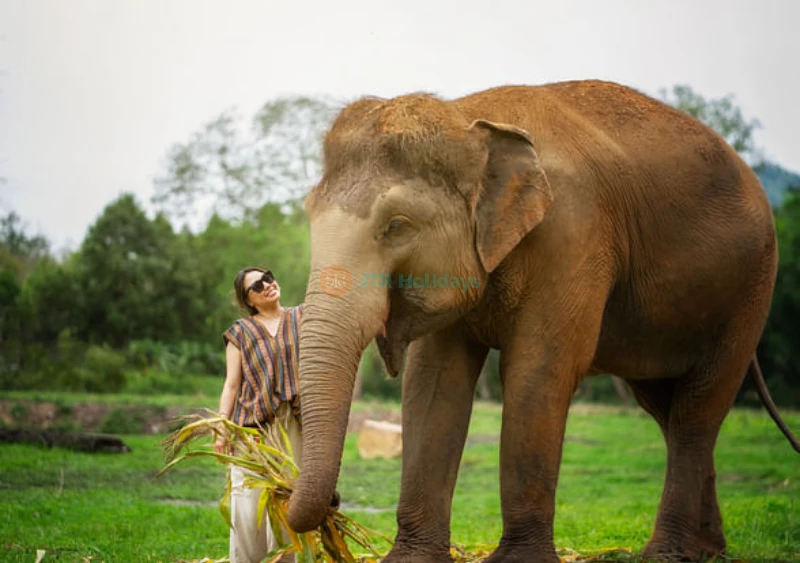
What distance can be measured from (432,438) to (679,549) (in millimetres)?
1875

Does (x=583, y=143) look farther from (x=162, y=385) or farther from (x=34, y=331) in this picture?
(x=34, y=331)

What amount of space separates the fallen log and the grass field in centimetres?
32

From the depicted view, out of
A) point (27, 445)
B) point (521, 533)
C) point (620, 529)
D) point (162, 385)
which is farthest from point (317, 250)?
point (162, 385)

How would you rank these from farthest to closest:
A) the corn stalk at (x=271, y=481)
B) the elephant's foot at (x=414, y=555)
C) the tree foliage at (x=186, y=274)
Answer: the tree foliage at (x=186, y=274) < the elephant's foot at (x=414, y=555) < the corn stalk at (x=271, y=481)

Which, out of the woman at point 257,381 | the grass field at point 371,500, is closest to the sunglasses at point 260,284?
the woman at point 257,381

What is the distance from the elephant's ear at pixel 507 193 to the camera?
505cm

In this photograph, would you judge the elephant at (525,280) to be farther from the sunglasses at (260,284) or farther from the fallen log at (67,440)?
the fallen log at (67,440)

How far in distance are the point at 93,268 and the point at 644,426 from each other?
17405 millimetres

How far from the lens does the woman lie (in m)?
5.56

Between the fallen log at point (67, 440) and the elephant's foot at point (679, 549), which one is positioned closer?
the elephant's foot at point (679, 549)

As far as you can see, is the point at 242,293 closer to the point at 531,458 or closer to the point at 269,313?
the point at 269,313

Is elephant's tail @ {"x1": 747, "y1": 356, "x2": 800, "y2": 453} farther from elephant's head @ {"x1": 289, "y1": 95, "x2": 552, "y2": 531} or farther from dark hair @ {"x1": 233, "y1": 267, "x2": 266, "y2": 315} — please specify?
dark hair @ {"x1": 233, "y1": 267, "x2": 266, "y2": 315}

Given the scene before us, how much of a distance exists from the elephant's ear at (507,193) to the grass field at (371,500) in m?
2.14

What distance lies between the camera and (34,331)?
28312mm
